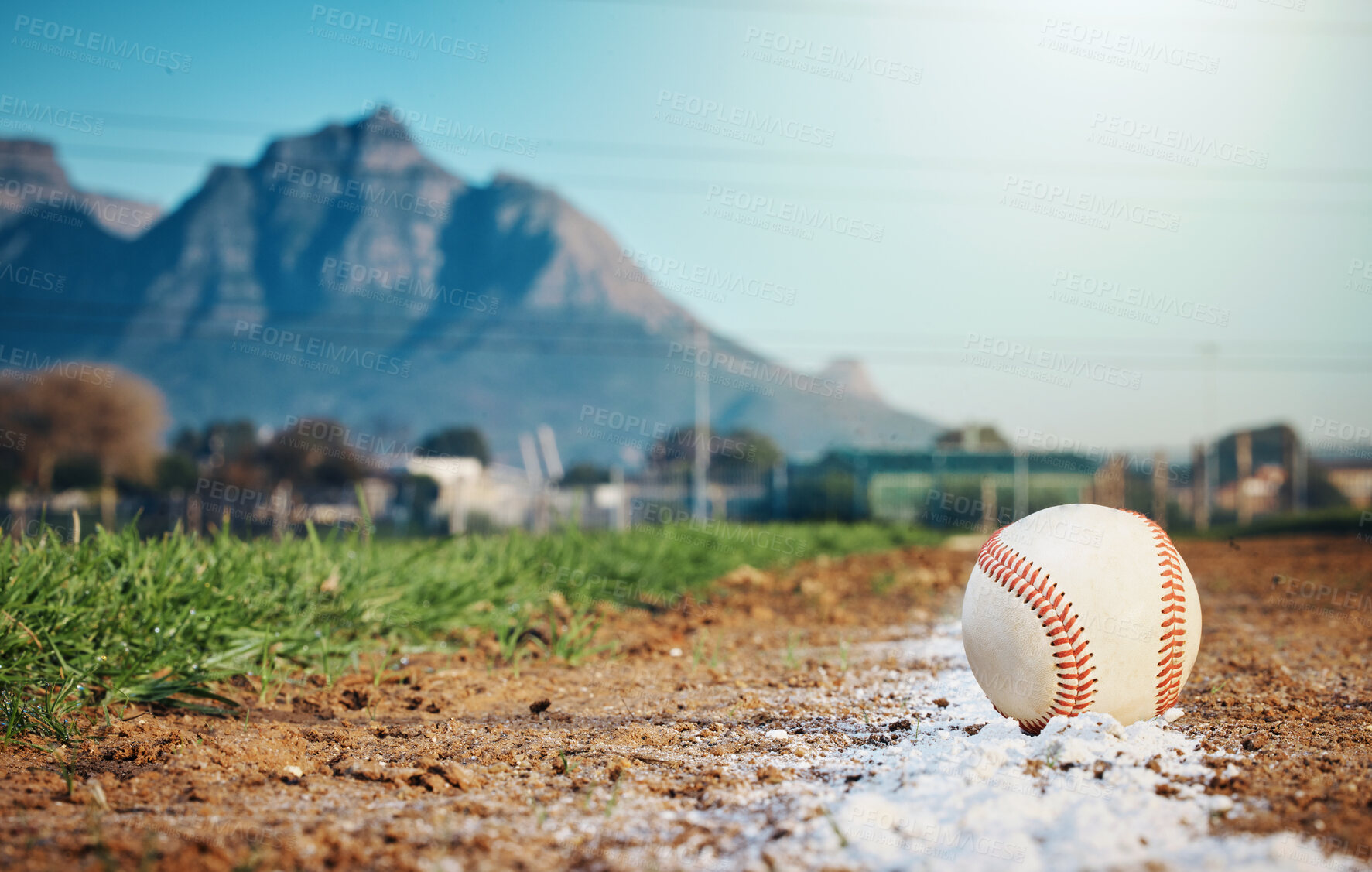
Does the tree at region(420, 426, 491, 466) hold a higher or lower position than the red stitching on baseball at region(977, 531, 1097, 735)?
lower

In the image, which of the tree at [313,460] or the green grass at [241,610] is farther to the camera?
the tree at [313,460]

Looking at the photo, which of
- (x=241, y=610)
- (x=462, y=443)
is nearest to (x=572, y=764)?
(x=241, y=610)

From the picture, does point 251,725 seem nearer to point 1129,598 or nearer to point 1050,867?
point 1050,867

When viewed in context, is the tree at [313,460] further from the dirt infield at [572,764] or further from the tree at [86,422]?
the dirt infield at [572,764]

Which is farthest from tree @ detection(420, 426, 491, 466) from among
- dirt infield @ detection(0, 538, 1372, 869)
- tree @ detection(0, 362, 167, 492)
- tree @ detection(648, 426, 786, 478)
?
dirt infield @ detection(0, 538, 1372, 869)

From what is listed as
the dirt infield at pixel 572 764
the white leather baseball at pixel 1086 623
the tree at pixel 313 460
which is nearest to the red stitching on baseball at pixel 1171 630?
the white leather baseball at pixel 1086 623

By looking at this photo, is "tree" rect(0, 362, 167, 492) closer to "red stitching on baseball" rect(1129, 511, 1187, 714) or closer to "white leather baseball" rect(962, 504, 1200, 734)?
"white leather baseball" rect(962, 504, 1200, 734)
